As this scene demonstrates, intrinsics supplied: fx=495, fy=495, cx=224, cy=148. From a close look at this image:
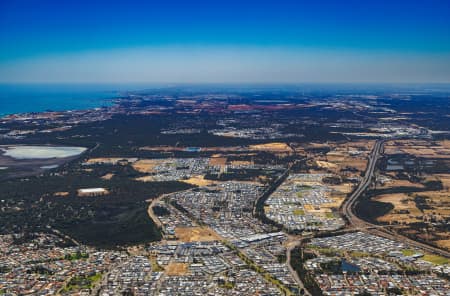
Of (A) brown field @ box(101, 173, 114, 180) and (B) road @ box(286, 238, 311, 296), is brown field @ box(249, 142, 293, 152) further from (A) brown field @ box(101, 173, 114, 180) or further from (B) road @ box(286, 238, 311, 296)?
(B) road @ box(286, 238, 311, 296)

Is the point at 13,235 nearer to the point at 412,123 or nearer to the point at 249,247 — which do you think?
the point at 249,247

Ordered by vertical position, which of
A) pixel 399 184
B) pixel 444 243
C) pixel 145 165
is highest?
pixel 145 165

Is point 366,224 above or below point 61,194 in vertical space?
below

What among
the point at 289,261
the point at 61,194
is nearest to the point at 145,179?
the point at 61,194

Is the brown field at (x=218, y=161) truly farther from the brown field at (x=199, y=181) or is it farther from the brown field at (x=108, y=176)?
the brown field at (x=108, y=176)

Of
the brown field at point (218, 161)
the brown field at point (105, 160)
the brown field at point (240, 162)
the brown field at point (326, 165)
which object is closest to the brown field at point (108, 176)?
the brown field at point (105, 160)

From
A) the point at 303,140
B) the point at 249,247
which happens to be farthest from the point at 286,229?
the point at 303,140

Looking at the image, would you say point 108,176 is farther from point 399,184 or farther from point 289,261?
point 399,184
